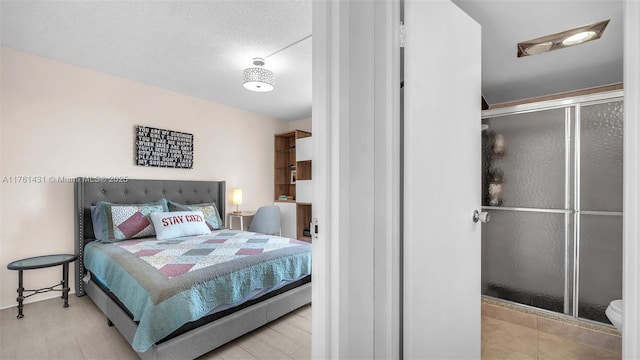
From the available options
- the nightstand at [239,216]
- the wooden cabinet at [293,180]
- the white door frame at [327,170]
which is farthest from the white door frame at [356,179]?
the wooden cabinet at [293,180]

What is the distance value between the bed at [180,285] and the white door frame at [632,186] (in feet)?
6.15

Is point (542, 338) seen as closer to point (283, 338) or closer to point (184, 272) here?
point (283, 338)

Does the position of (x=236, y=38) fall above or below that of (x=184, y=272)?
above

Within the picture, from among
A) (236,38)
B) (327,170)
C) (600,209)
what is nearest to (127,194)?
(236,38)

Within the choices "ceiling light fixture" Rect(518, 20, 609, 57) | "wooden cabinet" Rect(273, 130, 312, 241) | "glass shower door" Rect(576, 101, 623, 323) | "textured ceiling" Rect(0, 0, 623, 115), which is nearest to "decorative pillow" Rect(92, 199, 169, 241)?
"textured ceiling" Rect(0, 0, 623, 115)

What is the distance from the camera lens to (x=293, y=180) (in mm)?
5215

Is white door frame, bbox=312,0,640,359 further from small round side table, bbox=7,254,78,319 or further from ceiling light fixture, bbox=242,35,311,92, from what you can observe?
small round side table, bbox=7,254,78,319

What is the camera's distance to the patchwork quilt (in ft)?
5.40

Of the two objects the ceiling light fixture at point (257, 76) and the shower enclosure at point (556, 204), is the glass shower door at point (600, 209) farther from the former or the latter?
the ceiling light fixture at point (257, 76)

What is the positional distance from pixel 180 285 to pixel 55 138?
2.28 metres

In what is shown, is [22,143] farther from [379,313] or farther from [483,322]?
[483,322]

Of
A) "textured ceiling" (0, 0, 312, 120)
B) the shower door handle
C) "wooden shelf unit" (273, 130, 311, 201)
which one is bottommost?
the shower door handle

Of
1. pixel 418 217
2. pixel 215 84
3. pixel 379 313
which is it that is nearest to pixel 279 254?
pixel 379 313

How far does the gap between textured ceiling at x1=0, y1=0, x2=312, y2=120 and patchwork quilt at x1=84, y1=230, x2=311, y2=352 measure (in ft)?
5.66
